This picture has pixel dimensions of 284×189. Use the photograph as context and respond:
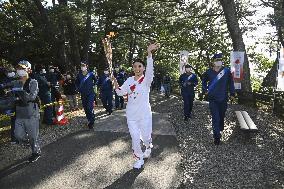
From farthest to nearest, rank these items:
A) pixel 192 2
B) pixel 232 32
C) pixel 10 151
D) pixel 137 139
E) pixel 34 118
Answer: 1. pixel 192 2
2. pixel 232 32
3. pixel 10 151
4. pixel 34 118
5. pixel 137 139

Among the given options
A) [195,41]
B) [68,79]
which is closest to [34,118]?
[68,79]

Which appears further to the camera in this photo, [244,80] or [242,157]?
[244,80]

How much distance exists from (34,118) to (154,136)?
12.1 feet

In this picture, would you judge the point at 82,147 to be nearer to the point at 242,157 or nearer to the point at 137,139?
the point at 137,139

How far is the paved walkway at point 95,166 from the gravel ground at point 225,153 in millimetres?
361

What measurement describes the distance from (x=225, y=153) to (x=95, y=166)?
2.96 m

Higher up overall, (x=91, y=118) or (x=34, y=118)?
(x=34, y=118)

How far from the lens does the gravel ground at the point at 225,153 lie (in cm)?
683

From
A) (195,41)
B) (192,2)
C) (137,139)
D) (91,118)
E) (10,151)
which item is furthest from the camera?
(195,41)

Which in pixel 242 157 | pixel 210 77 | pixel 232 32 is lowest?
pixel 242 157

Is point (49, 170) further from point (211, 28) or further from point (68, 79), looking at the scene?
point (211, 28)

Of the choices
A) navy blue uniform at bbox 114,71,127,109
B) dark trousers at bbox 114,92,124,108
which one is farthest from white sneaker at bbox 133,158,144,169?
dark trousers at bbox 114,92,124,108

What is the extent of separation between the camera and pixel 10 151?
9.02 meters

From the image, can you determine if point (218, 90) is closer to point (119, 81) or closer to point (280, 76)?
point (280, 76)
